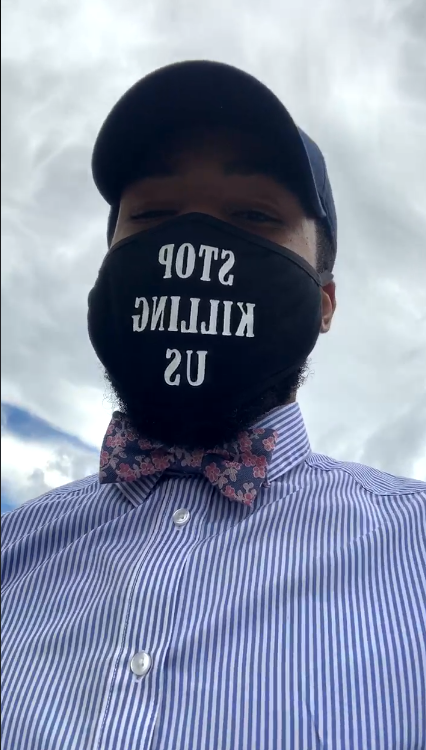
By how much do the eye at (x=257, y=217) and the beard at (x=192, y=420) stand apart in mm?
370

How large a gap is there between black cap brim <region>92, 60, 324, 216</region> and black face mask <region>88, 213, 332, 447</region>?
285 mm

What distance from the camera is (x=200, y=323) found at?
1.21 m

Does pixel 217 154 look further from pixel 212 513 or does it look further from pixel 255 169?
pixel 212 513

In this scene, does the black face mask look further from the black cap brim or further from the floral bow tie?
the black cap brim

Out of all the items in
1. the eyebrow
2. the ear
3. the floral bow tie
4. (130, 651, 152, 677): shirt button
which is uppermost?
the eyebrow

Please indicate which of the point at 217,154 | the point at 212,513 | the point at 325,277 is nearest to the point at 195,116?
the point at 217,154

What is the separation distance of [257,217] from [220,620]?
88 centimetres

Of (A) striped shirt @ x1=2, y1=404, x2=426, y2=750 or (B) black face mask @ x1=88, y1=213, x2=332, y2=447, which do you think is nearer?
(A) striped shirt @ x1=2, y1=404, x2=426, y2=750

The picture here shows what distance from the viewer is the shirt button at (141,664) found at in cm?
88

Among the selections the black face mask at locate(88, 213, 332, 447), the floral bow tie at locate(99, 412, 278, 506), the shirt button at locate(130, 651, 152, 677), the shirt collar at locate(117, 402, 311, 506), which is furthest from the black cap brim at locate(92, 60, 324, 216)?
the shirt button at locate(130, 651, 152, 677)

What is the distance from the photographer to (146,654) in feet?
2.97

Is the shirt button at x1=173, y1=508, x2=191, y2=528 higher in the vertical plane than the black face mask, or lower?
lower

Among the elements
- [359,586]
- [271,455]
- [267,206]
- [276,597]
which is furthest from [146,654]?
[267,206]

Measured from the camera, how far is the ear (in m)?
1.57
